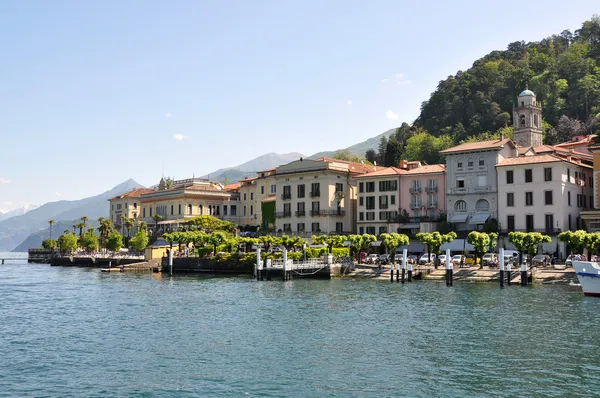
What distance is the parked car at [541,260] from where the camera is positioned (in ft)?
232

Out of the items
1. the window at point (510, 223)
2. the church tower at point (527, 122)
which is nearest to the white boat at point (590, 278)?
the window at point (510, 223)

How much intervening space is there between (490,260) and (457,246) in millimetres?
6816

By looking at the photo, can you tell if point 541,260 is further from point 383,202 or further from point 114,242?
point 114,242

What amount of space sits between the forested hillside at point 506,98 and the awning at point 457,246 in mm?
47558

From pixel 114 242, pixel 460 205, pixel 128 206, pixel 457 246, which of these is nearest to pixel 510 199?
pixel 460 205

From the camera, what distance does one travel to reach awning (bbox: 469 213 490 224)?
84062 millimetres

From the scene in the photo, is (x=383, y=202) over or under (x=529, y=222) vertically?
over

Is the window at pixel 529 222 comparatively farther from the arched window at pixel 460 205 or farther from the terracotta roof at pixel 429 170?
the terracotta roof at pixel 429 170

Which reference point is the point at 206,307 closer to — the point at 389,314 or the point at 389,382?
the point at 389,314

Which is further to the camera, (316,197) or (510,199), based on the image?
(316,197)

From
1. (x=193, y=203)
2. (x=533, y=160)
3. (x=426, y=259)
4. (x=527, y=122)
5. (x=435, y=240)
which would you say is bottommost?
(x=426, y=259)

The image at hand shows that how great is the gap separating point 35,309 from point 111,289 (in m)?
16.8

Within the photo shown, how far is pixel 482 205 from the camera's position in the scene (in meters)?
86.1

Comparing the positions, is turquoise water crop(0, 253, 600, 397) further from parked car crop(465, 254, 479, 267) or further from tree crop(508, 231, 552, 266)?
parked car crop(465, 254, 479, 267)
